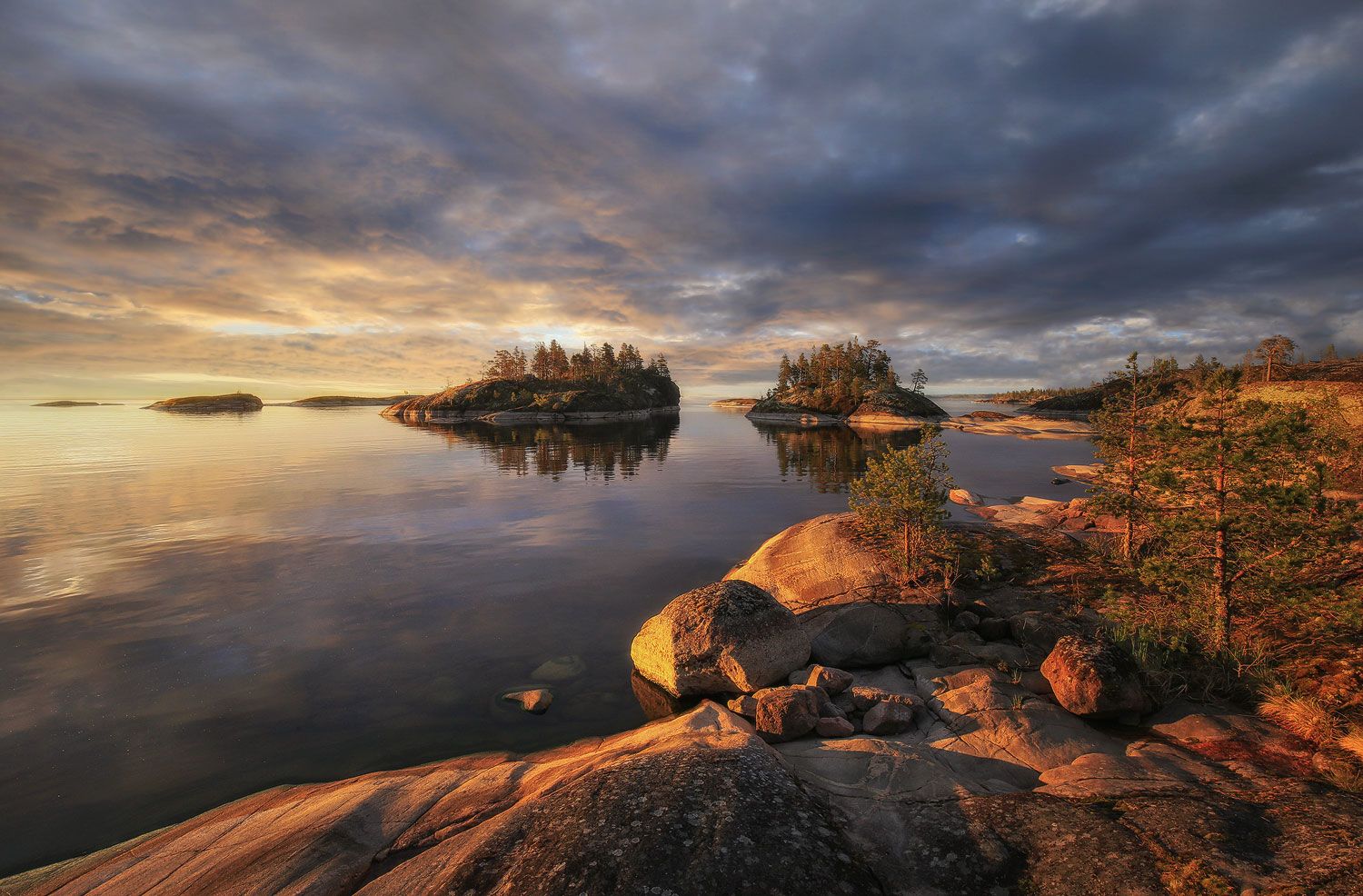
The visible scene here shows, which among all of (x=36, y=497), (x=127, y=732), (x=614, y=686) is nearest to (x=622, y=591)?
→ (x=614, y=686)

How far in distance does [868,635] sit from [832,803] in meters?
6.91

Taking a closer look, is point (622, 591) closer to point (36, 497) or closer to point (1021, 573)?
point (1021, 573)

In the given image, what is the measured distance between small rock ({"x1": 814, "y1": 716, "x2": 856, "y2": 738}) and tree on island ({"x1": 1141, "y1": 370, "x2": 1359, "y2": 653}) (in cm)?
722

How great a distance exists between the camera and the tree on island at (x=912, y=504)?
1647 cm

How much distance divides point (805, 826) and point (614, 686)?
7.73 meters

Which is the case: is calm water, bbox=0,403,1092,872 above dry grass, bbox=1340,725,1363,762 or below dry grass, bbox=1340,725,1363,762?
below

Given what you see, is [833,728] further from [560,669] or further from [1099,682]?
[560,669]

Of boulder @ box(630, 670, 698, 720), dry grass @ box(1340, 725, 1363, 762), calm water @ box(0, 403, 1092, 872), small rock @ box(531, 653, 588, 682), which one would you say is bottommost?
boulder @ box(630, 670, 698, 720)

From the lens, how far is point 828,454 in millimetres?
65375

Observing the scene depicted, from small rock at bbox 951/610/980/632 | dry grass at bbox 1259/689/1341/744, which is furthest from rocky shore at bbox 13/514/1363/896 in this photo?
small rock at bbox 951/610/980/632

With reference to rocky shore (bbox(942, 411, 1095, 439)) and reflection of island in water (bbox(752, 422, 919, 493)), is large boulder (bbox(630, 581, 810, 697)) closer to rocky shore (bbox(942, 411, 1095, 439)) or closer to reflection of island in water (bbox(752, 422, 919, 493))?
reflection of island in water (bbox(752, 422, 919, 493))

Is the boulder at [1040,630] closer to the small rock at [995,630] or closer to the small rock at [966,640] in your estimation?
the small rock at [995,630]

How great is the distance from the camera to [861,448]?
2876 inches

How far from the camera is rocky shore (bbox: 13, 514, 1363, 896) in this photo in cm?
555
